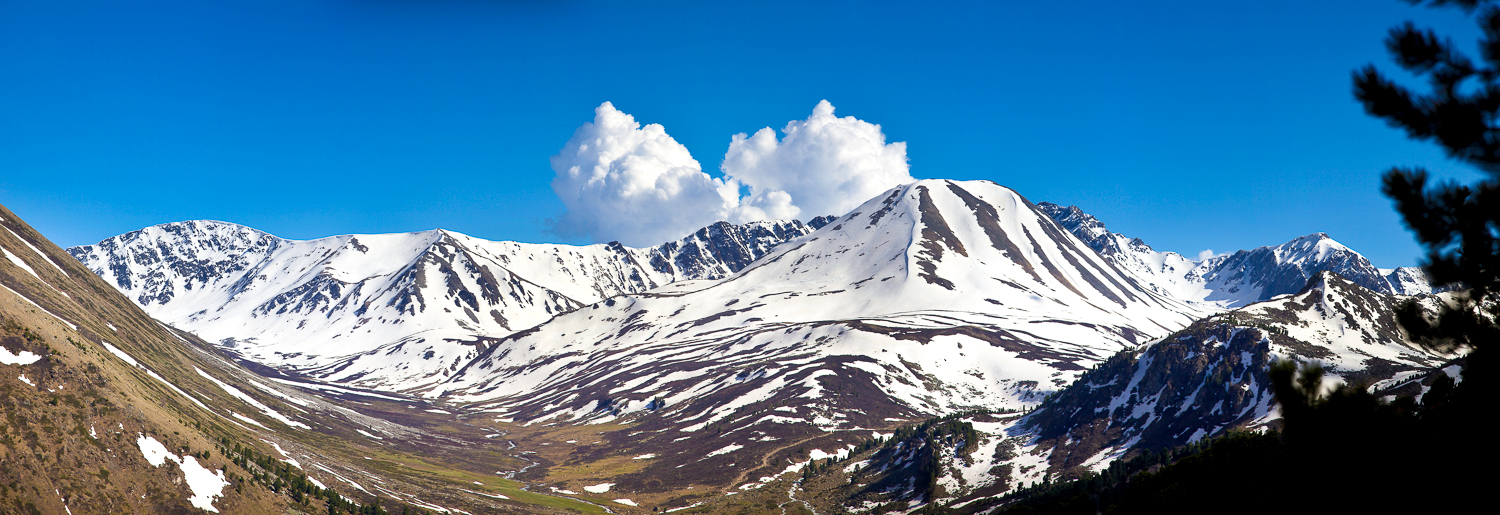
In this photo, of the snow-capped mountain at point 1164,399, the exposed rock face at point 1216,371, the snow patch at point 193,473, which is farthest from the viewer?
the exposed rock face at point 1216,371

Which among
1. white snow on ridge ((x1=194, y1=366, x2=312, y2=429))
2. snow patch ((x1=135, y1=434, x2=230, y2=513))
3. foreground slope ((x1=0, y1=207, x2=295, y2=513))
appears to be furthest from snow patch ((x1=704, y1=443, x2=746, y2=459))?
snow patch ((x1=135, y1=434, x2=230, y2=513))

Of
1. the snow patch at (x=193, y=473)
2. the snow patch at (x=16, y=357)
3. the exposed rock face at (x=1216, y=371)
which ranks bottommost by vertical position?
the snow patch at (x=193, y=473)

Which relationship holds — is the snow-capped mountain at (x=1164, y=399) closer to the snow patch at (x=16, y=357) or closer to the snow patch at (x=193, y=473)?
the snow patch at (x=193, y=473)

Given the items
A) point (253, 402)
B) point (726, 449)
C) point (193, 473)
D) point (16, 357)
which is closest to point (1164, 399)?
point (726, 449)

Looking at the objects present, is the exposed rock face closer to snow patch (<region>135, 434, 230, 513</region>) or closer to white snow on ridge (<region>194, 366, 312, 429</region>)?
snow patch (<region>135, 434, 230, 513</region>)

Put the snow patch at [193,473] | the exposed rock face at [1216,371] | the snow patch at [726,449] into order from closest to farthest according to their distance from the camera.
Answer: the snow patch at [193,473], the exposed rock face at [1216,371], the snow patch at [726,449]

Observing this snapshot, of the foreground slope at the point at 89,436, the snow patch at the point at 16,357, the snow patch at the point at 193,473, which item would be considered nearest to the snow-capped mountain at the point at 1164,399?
the snow patch at the point at 193,473

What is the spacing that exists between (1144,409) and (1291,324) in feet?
98.9

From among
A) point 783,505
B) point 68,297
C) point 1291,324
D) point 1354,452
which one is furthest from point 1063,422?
point 68,297

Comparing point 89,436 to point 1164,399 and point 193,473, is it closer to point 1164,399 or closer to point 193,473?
point 193,473

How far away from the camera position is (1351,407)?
11.0 m

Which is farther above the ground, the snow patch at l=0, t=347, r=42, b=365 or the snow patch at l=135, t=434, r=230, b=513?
the snow patch at l=0, t=347, r=42, b=365

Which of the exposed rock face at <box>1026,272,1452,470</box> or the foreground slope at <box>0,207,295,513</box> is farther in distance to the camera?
the exposed rock face at <box>1026,272,1452,470</box>

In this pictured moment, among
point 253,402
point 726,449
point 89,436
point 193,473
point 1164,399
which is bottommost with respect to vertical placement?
point 193,473
